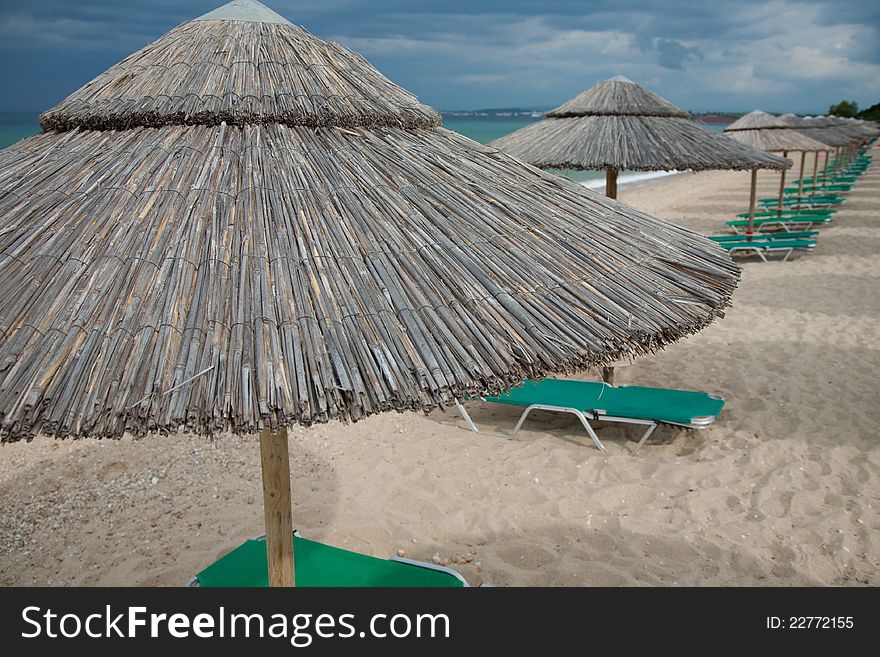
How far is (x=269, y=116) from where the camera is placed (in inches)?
87.7

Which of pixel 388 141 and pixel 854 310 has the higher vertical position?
pixel 388 141

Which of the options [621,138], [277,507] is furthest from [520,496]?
[621,138]

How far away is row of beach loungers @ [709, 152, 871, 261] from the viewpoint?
35.2 ft

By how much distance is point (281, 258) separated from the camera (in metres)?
1.88

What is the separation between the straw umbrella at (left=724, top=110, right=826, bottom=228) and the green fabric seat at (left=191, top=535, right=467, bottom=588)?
13.4m

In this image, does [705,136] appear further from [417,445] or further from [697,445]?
[417,445]

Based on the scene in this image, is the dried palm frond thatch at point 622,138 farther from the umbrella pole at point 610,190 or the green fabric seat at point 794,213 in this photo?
the green fabric seat at point 794,213

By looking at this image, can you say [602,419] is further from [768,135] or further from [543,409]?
[768,135]

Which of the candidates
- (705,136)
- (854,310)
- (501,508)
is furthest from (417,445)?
(854,310)

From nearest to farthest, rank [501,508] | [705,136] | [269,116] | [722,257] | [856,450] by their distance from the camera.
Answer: [269,116] → [722,257] → [501,508] → [856,450] → [705,136]

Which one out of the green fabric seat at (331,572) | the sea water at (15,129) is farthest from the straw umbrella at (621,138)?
the sea water at (15,129)
